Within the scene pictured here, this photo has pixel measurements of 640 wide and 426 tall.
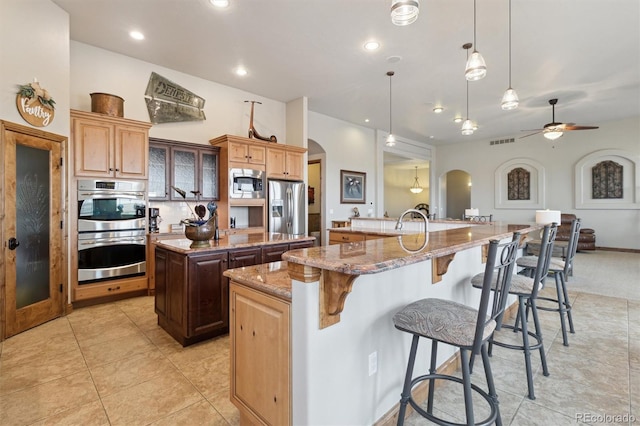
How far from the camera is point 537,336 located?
7.11 feet

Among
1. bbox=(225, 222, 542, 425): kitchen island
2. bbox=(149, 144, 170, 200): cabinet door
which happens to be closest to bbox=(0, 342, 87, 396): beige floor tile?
bbox=(225, 222, 542, 425): kitchen island

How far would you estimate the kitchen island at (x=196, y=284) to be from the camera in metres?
2.56

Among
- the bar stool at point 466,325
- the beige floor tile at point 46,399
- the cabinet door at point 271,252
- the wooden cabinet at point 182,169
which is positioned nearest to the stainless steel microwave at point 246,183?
the wooden cabinet at point 182,169

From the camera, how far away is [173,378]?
84.2 inches

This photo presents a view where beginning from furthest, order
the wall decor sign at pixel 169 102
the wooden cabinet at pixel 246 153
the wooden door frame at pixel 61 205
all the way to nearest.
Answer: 1. the wooden cabinet at pixel 246 153
2. the wall decor sign at pixel 169 102
3. the wooden door frame at pixel 61 205

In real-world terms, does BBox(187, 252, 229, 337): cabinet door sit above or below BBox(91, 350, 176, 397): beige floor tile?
above

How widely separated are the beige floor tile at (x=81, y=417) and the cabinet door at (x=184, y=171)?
3071 millimetres

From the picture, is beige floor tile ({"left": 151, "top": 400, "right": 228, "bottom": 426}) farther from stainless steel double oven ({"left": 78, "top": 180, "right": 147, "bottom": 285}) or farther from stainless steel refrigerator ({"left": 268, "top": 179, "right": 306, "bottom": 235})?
stainless steel refrigerator ({"left": 268, "top": 179, "right": 306, "bottom": 235})

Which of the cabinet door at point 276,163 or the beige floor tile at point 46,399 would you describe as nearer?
the beige floor tile at point 46,399

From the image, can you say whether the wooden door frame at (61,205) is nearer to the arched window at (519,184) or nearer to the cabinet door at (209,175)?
the cabinet door at (209,175)

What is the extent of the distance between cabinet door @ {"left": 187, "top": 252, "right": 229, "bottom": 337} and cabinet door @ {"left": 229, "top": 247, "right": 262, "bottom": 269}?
75 millimetres

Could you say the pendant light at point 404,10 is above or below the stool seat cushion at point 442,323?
above

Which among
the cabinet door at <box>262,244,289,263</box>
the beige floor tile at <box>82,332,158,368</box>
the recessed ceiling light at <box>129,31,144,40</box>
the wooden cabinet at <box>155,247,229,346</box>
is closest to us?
the beige floor tile at <box>82,332,158,368</box>

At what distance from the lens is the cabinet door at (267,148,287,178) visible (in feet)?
17.1
